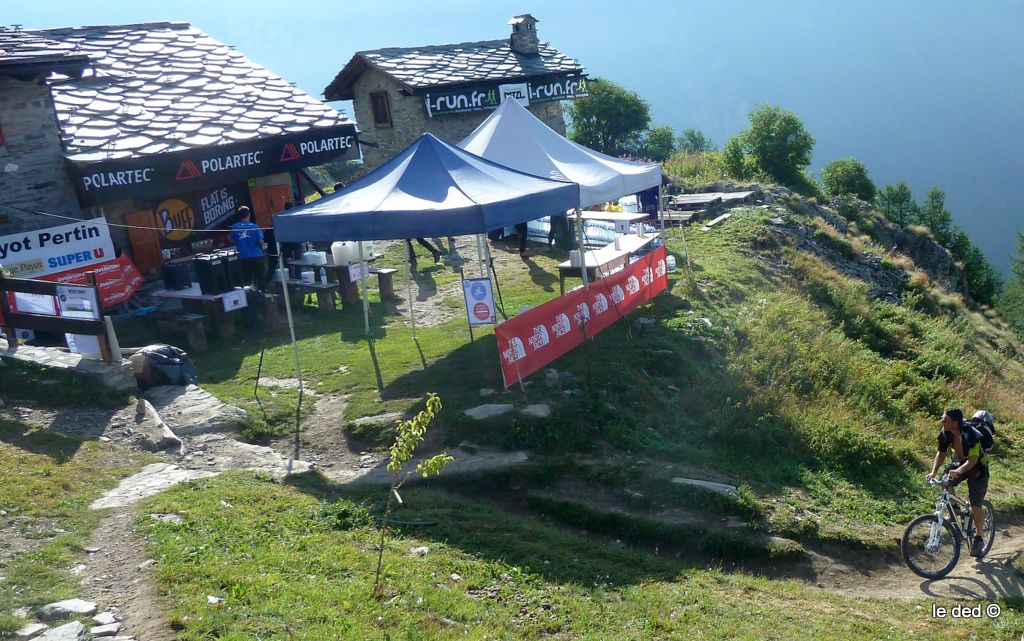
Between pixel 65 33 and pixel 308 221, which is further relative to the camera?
pixel 65 33

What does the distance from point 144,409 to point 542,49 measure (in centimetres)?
2365

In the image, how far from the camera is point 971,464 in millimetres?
8719

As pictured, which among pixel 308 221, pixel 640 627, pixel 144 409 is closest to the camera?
pixel 640 627

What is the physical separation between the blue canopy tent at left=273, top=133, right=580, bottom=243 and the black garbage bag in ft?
7.30

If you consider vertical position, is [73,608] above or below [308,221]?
below

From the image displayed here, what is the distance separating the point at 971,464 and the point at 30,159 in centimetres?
1476

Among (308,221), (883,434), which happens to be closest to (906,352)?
(883,434)

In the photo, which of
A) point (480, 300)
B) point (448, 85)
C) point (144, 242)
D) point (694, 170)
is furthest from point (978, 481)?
point (694, 170)

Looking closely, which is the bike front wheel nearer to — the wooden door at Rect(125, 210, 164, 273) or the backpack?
the backpack

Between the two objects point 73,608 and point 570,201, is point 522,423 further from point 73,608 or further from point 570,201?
point 73,608

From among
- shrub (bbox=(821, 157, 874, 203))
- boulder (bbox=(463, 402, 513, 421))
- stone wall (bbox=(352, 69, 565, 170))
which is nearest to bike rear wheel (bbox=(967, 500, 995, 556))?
boulder (bbox=(463, 402, 513, 421))

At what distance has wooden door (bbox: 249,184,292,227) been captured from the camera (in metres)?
19.7

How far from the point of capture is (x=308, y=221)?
38.9ft

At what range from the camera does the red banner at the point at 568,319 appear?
1150 centimetres
